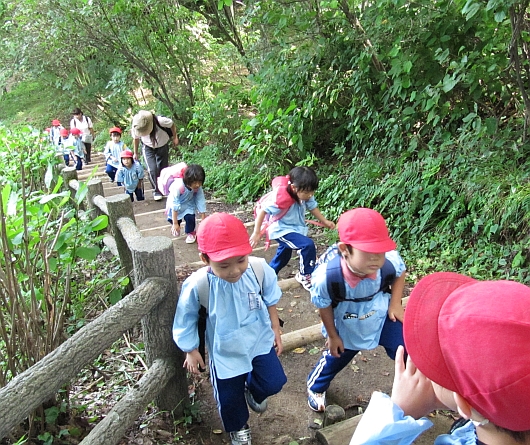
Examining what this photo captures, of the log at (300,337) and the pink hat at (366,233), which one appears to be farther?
the log at (300,337)

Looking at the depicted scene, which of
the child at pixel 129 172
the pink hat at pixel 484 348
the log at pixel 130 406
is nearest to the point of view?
the pink hat at pixel 484 348

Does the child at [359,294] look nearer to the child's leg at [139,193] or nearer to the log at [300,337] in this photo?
the log at [300,337]

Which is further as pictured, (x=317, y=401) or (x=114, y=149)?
(x=114, y=149)

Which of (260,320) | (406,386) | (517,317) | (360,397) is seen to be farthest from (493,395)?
(360,397)

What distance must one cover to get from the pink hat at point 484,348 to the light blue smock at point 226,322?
1282 millimetres

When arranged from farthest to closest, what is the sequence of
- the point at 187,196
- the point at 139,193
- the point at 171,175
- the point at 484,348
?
the point at 139,193 < the point at 171,175 < the point at 187,196 < the point at 484,348

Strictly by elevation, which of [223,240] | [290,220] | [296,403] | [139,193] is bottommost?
[296,403]

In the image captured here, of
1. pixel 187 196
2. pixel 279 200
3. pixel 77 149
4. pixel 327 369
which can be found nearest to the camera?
pixel 327 369

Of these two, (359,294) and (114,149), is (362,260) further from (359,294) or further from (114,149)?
(114,149)

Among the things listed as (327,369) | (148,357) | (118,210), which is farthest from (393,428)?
(118,210)

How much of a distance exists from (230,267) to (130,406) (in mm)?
865

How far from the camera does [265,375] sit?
229cm

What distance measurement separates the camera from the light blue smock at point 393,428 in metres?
1.18

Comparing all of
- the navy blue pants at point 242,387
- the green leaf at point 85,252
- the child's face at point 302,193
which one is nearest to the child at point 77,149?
the child's face at point 302,193
